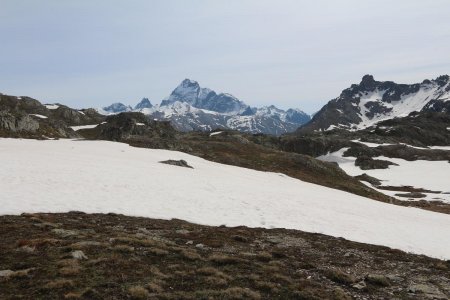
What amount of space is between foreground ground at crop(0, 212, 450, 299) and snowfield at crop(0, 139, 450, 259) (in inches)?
134

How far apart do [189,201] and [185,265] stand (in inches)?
657

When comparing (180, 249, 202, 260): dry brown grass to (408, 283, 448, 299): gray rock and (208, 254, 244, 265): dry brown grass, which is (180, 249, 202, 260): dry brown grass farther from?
(408, 283, 448, 299): gray rock

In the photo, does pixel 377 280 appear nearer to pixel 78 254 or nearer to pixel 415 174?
pixel 78 254

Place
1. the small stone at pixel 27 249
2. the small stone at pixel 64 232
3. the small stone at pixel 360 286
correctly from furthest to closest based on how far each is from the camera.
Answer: the small stone at pixel 64 232, the small stone at pixel 27 249, the small stone at pixel 360 286

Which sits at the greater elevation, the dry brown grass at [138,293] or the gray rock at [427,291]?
the dry brown grass at [138,293]

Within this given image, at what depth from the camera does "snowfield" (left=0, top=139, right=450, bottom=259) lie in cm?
3033

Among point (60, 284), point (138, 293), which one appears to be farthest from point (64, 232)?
point (138, 293)

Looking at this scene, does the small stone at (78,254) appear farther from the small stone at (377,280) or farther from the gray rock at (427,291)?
the gray rock at (427,291)

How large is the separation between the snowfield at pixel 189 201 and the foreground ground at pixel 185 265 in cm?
340

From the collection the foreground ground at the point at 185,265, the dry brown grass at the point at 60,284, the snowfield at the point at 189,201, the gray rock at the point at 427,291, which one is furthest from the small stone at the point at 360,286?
the snowfield at the point at 189,201

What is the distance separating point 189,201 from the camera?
35062 mm

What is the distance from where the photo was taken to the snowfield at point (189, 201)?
3033 cm

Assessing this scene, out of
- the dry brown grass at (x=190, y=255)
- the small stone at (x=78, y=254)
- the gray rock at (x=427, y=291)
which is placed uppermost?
the small stone at (x=78, y=254)

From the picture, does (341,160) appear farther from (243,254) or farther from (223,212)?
(243,254)
